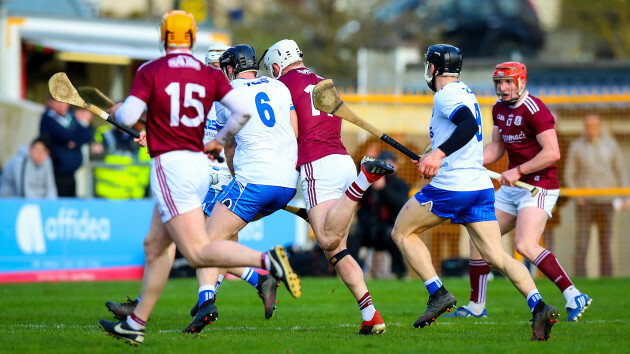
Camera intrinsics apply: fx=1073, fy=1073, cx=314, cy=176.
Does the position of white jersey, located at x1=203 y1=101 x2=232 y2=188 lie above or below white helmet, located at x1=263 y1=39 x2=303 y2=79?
below

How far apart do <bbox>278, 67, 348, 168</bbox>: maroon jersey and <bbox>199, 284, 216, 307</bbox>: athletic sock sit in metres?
1.29

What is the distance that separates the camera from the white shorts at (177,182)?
24.4ft

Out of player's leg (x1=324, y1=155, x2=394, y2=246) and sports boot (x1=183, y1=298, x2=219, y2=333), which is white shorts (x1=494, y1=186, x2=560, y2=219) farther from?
sports boot (x1=183, y1=298, x2=219, y2=333)

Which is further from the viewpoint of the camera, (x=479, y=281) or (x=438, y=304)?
(x=479, y=281)

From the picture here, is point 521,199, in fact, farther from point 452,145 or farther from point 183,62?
point 183,62

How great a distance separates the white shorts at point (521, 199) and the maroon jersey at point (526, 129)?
0.10 m

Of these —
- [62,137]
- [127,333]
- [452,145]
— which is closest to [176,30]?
[127,333]

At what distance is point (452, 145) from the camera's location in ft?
27.1

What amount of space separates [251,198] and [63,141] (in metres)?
8.74

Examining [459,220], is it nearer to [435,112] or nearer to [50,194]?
[435,112]

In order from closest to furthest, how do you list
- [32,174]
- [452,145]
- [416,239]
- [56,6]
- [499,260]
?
1. [452,145]
2. [499,260]
3. [416,239]
4. [32,174]
5. [56,6]

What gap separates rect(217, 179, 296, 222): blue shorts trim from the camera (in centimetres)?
883

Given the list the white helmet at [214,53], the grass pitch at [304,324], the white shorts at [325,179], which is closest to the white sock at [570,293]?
the grass pitch at [304,324]

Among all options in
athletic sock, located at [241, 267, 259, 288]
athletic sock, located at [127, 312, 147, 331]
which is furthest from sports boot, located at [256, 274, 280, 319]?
athletic sock, located at [127, 312, 147, 331]
